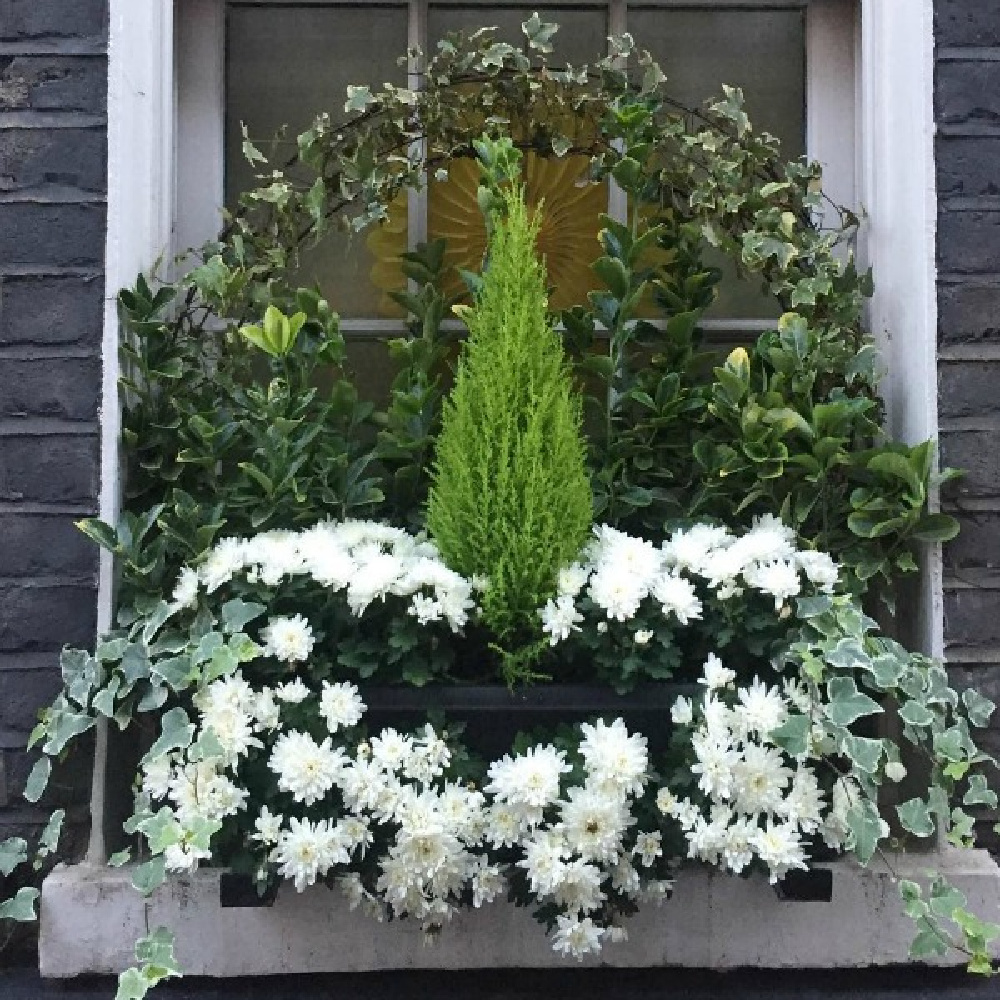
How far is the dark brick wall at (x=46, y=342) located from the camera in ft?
6.56

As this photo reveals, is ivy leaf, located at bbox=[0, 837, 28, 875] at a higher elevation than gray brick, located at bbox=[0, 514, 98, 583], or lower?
lower

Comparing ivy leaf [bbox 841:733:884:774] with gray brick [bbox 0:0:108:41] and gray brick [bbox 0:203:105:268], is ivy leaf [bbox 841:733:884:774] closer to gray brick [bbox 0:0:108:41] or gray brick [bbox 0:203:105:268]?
gray brick [bbox 0:203:105:268]

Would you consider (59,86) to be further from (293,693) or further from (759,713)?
(759,713)

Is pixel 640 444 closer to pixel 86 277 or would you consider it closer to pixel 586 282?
pixel 586 282

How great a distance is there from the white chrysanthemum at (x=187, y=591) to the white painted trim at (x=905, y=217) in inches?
48.3

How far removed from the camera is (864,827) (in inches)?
66.5

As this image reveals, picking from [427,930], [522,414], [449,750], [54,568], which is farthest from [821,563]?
[54,568]

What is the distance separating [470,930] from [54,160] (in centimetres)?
150

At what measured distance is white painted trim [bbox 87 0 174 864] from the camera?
1.98m

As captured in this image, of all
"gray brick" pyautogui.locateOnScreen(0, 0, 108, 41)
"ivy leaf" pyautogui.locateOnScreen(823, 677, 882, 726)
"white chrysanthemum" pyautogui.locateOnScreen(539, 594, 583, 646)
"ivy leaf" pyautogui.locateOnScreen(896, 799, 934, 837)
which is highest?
"gray brick" pyautogui.locateOnScreen(0, 0, 108, 41)

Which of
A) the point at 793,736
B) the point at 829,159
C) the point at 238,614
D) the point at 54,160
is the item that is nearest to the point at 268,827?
the point at 238,614

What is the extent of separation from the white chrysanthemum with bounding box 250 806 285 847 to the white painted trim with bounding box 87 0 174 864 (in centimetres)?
40

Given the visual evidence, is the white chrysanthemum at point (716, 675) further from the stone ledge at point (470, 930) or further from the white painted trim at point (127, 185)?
the white painted trim at point (127, 185)

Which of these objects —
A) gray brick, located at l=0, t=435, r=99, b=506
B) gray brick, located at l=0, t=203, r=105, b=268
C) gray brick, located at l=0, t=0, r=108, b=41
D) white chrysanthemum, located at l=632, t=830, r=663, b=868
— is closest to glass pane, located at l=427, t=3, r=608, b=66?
gray brick, located at l=0, t=0, r=108, b=41
